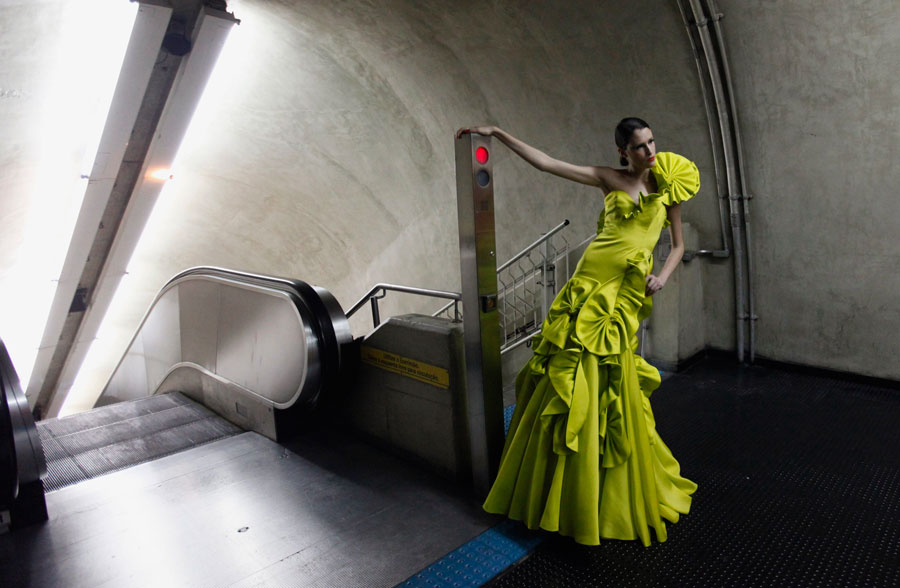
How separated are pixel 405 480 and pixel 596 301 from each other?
1.59 meters

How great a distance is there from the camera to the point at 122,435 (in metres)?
4.57

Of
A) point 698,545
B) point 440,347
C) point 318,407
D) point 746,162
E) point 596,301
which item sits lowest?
point 698,545

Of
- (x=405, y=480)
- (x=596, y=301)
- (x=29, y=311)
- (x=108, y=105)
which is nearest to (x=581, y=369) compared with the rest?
(x=596, y=301)

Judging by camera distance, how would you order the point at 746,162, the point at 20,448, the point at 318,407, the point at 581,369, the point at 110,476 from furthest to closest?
the point at 746,162 < the point at 318,407 < the point at 110,476 < the point at 20,448 < the point at 581,369

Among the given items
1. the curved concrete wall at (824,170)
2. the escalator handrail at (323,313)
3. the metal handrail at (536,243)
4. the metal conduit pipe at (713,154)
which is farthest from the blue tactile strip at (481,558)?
the curved concrete wall at (824,170)

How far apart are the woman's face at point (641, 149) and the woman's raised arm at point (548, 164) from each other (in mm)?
132

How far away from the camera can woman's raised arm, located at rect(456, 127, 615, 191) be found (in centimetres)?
279

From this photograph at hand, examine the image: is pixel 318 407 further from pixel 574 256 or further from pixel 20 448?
pixel 574 256

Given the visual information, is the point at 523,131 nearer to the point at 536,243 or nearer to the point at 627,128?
the point at 536,243

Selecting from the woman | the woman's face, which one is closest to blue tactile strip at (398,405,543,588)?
the woman

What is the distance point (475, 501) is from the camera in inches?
125

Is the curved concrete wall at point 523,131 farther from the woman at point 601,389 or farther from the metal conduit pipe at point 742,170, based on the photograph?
the woman at point 601,389

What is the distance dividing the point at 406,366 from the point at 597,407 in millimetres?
1350

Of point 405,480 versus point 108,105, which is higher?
point 108,105
